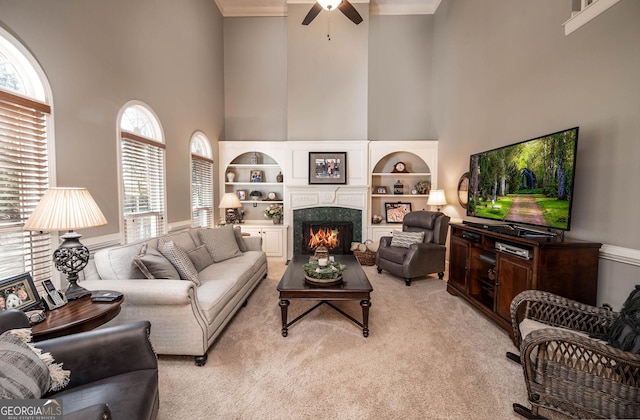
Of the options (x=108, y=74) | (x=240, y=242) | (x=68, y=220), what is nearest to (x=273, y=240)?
(x=240, y=242)

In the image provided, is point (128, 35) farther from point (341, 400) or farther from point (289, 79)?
point (341, 400)

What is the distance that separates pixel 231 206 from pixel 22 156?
2.82 meters

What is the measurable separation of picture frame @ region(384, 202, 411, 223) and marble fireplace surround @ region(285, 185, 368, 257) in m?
0.61

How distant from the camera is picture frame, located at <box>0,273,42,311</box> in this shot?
145cm

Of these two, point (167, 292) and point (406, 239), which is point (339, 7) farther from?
point (167, 292)

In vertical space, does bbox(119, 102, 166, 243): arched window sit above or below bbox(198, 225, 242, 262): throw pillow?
above

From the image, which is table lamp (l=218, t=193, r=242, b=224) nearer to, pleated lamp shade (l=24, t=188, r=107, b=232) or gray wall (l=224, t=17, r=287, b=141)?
gray wall (l=224, t=17, r=287, b=141)

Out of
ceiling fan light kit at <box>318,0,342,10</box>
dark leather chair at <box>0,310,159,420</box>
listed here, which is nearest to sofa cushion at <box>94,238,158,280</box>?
dark leather chair at <box>0,310,159,420</box>

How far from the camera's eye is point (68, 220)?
1694 mm

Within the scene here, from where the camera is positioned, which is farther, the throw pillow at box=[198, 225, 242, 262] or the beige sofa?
the throw pillow at box=[198, 225, 242, 262]

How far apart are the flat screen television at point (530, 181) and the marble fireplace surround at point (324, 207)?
7.35 feet

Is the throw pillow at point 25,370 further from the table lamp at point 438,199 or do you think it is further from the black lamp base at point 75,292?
the table lamp at point 438,199

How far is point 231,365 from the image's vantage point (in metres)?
2.04

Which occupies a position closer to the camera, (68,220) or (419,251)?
(68,220)
